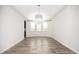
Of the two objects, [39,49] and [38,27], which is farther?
[38,27]

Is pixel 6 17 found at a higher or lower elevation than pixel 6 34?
higher

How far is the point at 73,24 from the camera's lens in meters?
5.52

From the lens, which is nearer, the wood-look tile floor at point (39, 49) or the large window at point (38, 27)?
the wood-look tile floor at point (39, 49)

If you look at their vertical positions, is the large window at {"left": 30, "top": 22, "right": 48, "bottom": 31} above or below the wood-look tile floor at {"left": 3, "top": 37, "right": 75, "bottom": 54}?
above

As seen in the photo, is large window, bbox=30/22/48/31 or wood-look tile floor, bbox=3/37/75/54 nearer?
wood-look tile floor, bbox=3/37/75/54

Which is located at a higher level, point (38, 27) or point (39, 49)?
point (38, 27)

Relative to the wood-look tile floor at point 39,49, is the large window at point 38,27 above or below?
above
